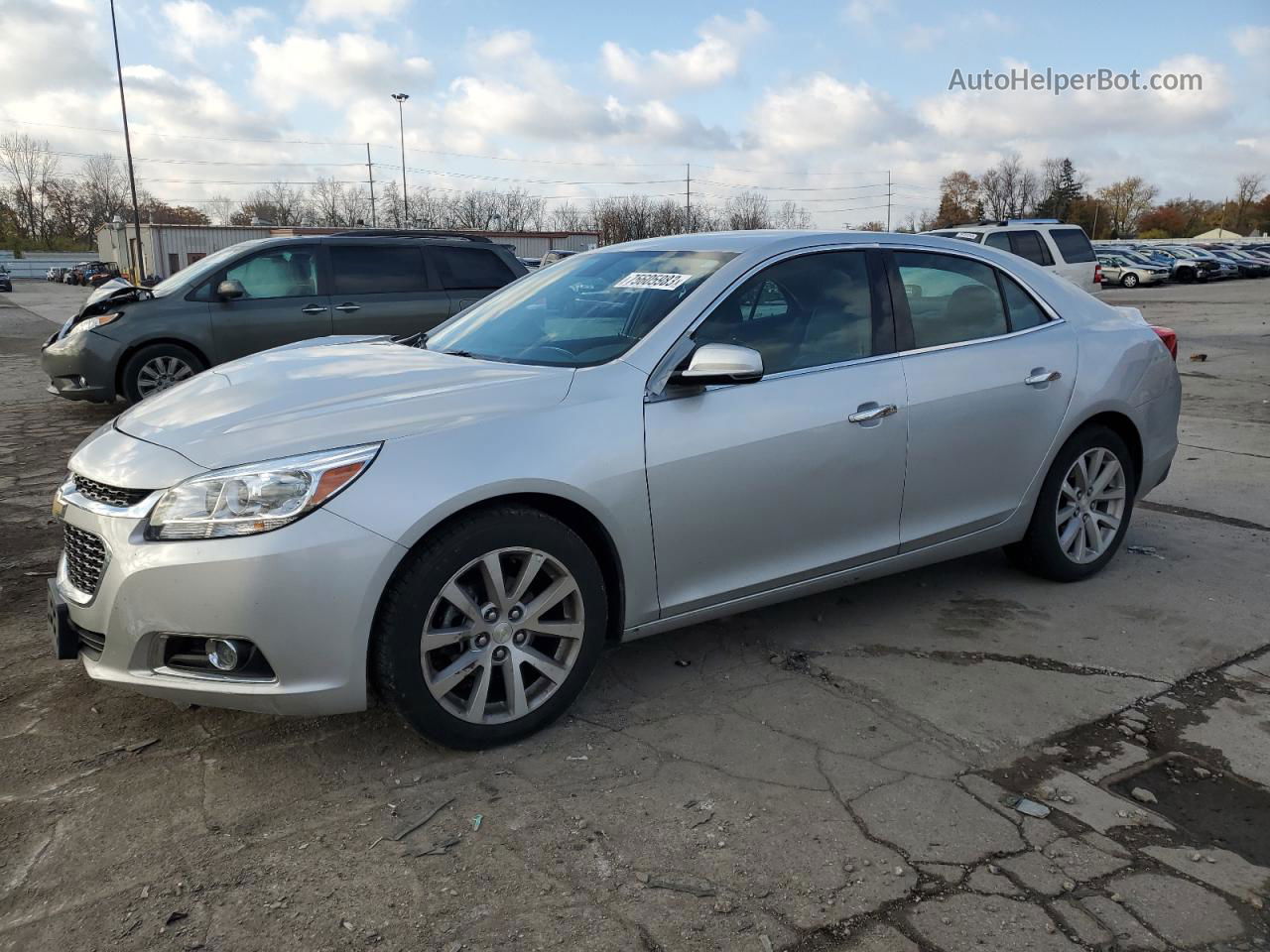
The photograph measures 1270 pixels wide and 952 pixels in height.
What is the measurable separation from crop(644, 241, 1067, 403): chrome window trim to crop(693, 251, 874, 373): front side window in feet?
0.07

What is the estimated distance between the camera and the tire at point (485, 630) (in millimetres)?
2902

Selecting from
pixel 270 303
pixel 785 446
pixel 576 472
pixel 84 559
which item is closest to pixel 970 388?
pixel 785 446

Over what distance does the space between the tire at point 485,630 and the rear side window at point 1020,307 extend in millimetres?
2393

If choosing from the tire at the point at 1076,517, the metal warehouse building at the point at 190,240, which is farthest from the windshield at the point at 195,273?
the metal warehouse building at the point at 190,240

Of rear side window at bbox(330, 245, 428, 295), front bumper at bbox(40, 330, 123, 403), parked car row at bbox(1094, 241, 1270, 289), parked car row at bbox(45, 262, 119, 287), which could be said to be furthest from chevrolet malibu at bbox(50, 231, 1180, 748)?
parked car row at bbox(45, 262, 119, 287)

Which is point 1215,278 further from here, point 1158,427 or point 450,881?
point 450,881

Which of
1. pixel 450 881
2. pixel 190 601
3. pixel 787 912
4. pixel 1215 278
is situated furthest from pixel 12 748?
pixel 1215 278

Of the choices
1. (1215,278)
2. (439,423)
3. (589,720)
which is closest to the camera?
(439,423)

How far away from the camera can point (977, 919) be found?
2396mm

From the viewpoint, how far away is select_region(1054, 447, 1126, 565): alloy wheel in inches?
183

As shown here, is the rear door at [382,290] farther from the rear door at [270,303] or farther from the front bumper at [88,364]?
the front bumper at [88,364]

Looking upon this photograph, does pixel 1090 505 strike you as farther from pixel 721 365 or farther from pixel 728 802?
pixel 728 802

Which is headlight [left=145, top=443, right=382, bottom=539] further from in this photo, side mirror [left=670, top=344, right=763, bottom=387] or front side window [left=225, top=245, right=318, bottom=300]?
front side window [left=225, top=245, right=318, bottom=300]

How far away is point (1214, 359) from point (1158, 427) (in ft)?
36.5
